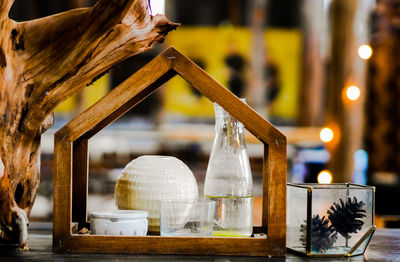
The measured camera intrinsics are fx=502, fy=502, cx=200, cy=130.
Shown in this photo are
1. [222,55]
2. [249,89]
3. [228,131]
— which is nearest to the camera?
[228,131]

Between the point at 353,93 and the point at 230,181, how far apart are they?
8.71 ft

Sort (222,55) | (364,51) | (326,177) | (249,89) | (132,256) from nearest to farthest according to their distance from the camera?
(132,256) < (364,51) < (326,177) < (249,89) < (222,55)

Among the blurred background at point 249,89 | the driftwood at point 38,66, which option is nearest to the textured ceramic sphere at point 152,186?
the driftwood at point 38,66

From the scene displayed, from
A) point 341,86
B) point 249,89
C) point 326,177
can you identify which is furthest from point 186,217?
point 249,89

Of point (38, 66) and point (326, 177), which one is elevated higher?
point (38, 66)

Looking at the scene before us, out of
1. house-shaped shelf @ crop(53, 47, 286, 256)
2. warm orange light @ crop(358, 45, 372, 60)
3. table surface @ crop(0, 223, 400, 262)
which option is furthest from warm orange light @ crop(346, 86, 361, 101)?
house-shaped shelf @ crop(53, 47, 286, 256)

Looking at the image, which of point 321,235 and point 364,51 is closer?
point 321,235

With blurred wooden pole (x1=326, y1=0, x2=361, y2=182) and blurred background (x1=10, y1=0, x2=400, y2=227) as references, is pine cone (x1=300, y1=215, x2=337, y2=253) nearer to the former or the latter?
blurred wooden pole (x1=326, y1=0, x2=361, y2=182)

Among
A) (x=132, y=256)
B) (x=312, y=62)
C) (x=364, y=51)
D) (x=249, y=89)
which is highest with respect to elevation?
(x=312, y=62)

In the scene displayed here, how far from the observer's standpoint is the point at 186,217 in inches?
36.6

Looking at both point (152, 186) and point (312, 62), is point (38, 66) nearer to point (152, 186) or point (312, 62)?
point (152, 186)

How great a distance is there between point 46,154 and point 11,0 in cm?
600

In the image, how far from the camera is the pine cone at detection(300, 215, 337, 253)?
0.93 meters

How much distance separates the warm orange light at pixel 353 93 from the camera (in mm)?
3412
